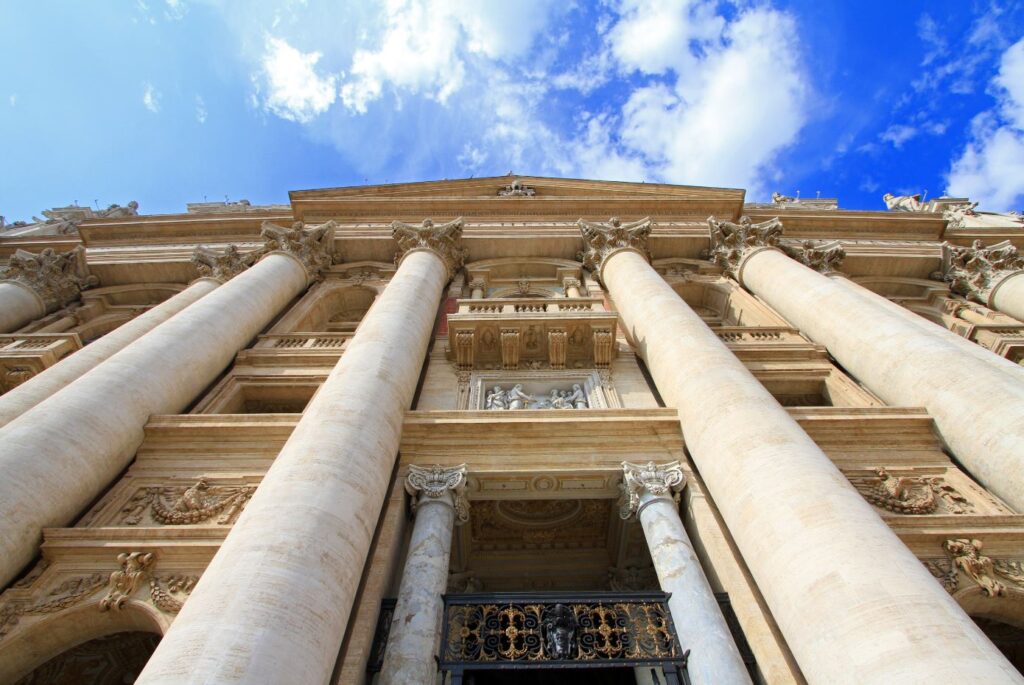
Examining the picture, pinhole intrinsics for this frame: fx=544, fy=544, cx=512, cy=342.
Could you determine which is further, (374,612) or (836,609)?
(374,612)

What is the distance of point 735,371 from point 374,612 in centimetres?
664

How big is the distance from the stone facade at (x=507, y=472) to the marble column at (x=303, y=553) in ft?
0.11

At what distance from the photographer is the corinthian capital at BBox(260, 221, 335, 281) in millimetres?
17047

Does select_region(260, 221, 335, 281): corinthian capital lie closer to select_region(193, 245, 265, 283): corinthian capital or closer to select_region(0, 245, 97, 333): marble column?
select_region(193, 245, 265, 283): corinthian capital

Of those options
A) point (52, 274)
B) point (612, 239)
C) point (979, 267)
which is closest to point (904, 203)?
point (979, 267)

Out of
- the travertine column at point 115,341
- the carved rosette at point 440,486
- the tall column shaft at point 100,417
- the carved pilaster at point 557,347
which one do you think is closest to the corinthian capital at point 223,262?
the travertine column at point 115,341

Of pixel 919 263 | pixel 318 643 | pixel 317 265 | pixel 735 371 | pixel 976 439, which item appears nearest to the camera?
pixel 318 643

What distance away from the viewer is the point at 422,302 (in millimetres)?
Result: 12766

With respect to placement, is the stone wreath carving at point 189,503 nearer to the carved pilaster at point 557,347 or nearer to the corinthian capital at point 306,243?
the carved pilaster at point 557,347

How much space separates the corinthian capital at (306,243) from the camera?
55.9ft

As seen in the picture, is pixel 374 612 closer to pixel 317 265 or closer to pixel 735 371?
pixel 735 371

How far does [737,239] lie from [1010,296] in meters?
7.87

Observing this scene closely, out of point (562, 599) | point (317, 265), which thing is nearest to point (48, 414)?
point (562, 599)

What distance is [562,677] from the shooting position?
8.20 metres
